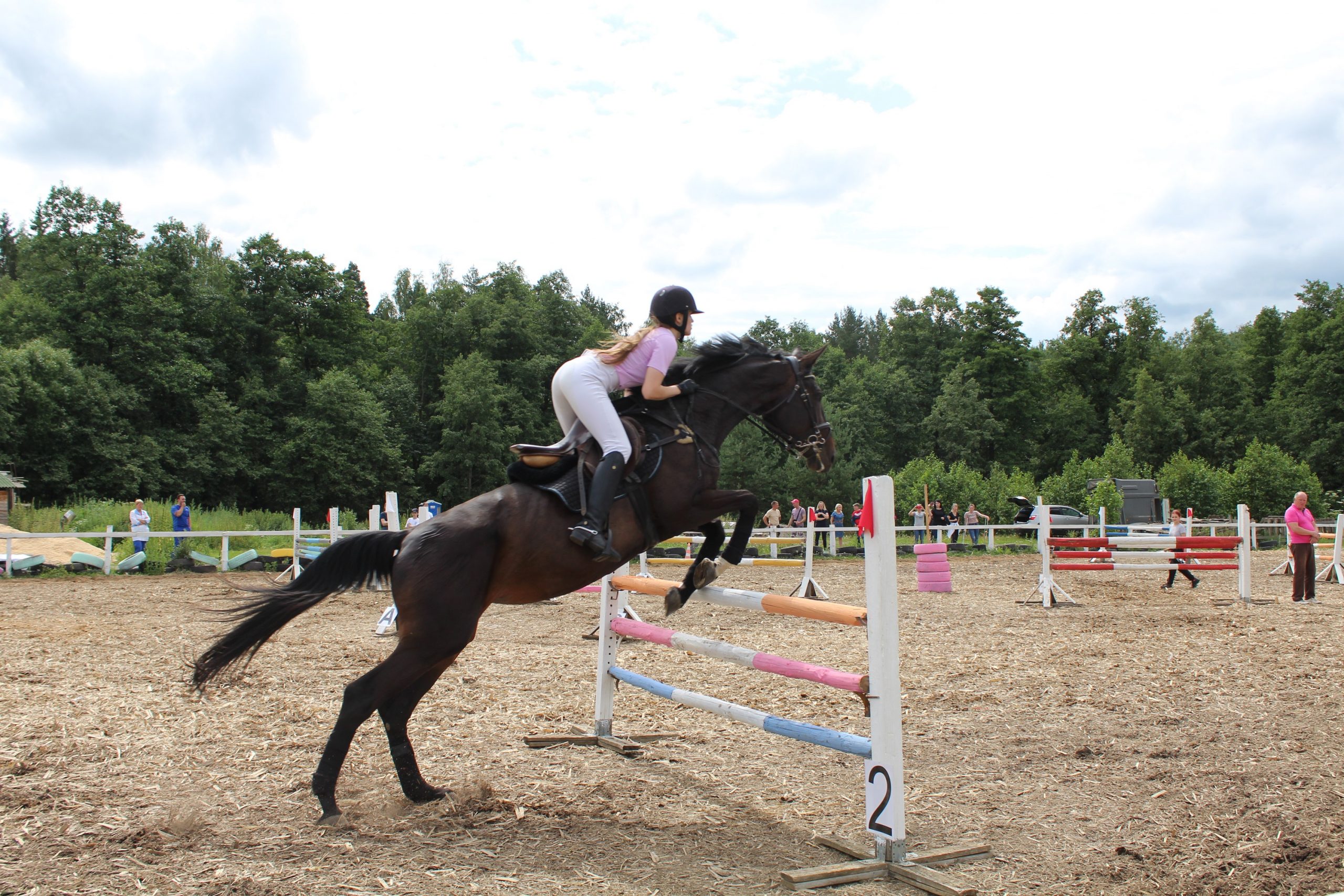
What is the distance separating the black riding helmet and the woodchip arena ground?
256 cm

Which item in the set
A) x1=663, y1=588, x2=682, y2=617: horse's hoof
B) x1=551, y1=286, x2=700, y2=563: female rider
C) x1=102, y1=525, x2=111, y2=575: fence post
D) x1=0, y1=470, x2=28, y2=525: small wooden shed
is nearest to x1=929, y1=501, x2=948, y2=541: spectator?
x1=102, y1=525, x2=111, y2=575: fence post

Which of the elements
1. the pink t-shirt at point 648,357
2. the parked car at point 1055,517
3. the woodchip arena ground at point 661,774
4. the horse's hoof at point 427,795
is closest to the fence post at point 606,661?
the woodchip arena ground at point 661,774

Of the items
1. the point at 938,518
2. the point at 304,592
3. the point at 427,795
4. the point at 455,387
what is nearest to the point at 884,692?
the point at 427,795

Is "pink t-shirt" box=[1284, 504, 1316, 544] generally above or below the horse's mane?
below

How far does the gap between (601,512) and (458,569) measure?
2.44 ft

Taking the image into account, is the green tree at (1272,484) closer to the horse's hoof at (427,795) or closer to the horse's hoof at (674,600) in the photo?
the horse's hoof at (674,600)

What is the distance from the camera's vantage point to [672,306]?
196 inches

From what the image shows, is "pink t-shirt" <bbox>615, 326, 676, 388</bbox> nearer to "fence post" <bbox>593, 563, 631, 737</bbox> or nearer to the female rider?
the female rider

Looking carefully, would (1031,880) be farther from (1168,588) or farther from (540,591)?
(1168,588)

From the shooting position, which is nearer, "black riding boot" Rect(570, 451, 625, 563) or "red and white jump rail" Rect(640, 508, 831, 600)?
"black riding boot" Rect(570, 451, 625, 563)

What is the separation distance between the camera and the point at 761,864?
3848 millimetres

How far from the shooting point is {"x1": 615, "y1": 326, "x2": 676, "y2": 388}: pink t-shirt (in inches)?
190

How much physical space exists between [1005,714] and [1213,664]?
3.25m

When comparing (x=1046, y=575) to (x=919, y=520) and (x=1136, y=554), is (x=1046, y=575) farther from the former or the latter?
(x=919, y=520)
